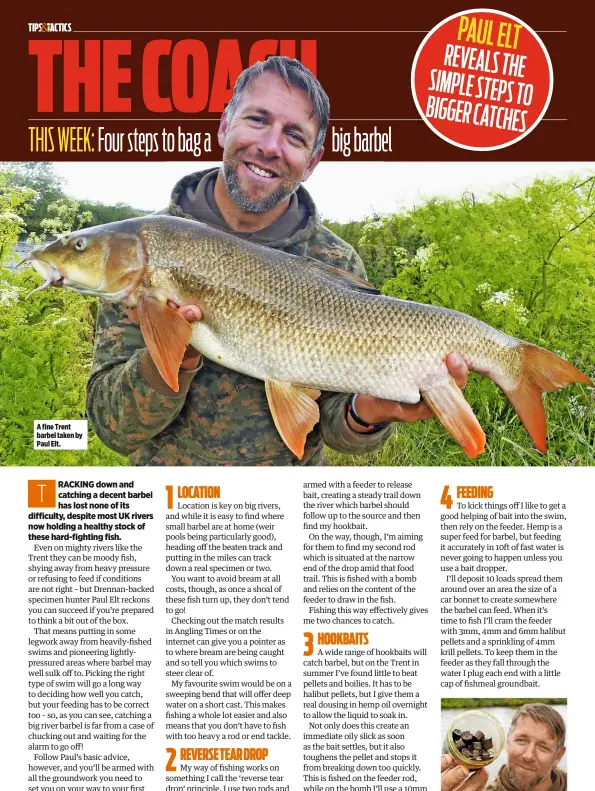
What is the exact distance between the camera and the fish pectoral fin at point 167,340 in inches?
104

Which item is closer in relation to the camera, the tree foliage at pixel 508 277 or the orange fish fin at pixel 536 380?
the orange fish fin at pixel 536 380

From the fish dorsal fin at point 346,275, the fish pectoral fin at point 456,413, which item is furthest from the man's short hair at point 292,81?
the fish pectoral fin at point 456,413

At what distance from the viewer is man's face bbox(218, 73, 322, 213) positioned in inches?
120

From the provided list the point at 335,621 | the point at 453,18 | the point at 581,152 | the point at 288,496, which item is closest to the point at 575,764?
the point at 335,621

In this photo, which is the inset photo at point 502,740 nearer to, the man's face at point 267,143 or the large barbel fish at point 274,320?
the large barbel fish at point 274,320

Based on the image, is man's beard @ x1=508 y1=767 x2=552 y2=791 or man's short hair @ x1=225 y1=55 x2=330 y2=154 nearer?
man's beard @ x1=508 y1=767 x2=552 y2=791

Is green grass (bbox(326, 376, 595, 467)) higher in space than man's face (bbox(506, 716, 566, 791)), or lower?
higher

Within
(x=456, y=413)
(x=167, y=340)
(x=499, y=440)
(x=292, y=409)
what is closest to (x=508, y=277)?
(x=499, y=440)

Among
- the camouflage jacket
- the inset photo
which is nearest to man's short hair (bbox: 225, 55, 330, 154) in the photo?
the camouflage jacket

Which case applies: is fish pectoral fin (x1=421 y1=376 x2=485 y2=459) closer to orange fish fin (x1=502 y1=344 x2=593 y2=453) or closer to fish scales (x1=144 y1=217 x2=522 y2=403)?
fish scales (x1=144 y1=217 x2=522 y2=403)

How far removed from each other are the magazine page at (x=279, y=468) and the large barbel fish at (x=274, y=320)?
0.02 meters

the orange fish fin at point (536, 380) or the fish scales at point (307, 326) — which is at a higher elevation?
the fish scales at point (307, 326)

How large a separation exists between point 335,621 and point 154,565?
75 centimetres

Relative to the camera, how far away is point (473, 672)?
302 cm
